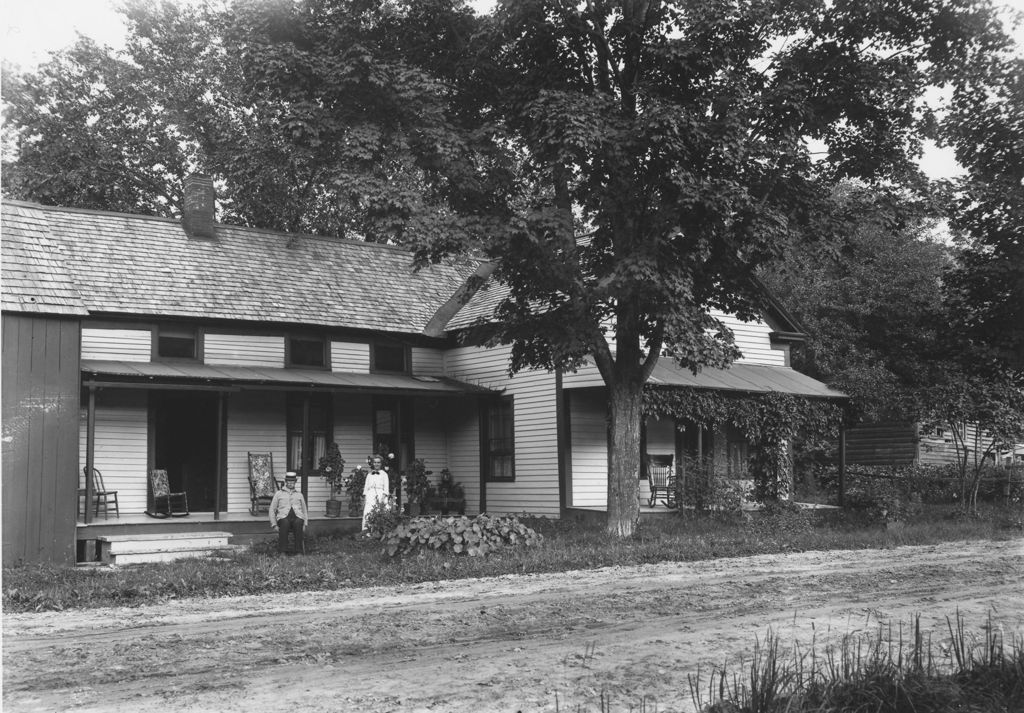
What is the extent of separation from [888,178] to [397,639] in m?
13.3

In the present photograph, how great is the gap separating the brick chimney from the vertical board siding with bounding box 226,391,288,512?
13.7ft

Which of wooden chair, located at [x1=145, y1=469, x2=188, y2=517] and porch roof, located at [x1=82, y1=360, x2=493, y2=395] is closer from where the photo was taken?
porch roof, located at [x1=82, y1=360, x2=493, y2=395]

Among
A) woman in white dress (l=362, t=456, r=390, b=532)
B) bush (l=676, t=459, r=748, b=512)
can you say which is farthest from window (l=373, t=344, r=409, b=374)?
bush (l=676, t=459, r=748, b=512)

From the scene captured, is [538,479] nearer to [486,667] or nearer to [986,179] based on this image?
[986,179]

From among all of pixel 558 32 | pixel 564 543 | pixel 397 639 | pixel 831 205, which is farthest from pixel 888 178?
pixel 397 639

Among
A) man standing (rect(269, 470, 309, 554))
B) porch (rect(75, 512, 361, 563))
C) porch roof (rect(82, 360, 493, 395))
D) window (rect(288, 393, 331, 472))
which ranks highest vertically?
porch roof (rect(82, 360, 493, 395))

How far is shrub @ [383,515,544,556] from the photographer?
48.5ft

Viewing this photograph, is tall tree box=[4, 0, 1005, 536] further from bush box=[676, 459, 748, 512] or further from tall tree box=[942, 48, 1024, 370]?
bush box=[676, 459, 748, 512]

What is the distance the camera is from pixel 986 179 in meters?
18.7

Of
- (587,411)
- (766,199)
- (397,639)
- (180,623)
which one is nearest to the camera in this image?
(397,639)

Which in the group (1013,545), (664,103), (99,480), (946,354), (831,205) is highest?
(664,103)

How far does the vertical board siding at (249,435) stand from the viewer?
20.9m

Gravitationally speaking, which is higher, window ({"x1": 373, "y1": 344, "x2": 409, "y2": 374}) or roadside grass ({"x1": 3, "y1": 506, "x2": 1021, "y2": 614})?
window ({"x1": 373, "y1": 344, "x2": 409, "y2": 374})

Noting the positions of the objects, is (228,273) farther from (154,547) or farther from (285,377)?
(154,547)
